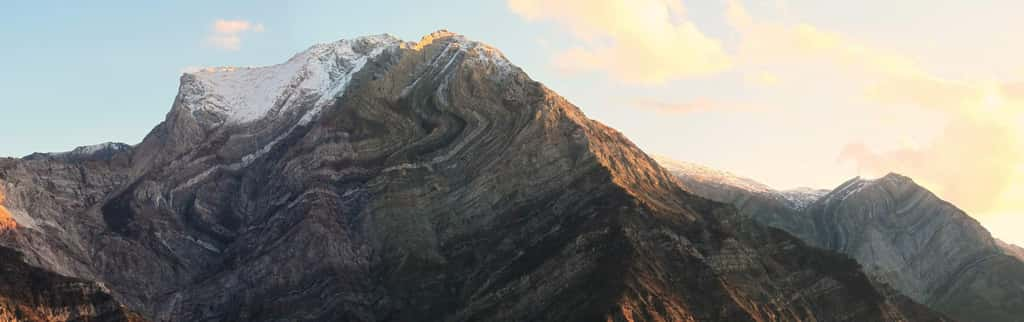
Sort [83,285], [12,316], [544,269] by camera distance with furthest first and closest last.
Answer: [544,269] → [83,285] → [12,316]

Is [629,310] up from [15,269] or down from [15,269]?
down

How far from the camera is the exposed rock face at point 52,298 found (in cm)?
17225

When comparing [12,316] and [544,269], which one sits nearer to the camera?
[12,316]

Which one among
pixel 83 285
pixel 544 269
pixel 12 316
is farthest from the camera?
pixel 544 269

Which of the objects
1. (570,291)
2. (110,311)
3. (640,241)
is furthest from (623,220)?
(110,311)

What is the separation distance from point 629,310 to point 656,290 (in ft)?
31.8

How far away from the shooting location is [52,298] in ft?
578

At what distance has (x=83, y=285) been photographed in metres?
180

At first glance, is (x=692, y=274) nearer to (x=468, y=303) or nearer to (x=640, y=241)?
(x=640, y=241)

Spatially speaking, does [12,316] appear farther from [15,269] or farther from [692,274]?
[692,274]

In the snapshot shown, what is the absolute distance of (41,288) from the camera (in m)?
178

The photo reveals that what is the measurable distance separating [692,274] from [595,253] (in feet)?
42.3

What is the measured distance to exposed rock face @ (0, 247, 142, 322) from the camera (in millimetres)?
172250

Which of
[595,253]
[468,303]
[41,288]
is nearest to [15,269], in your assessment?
[41,288]
